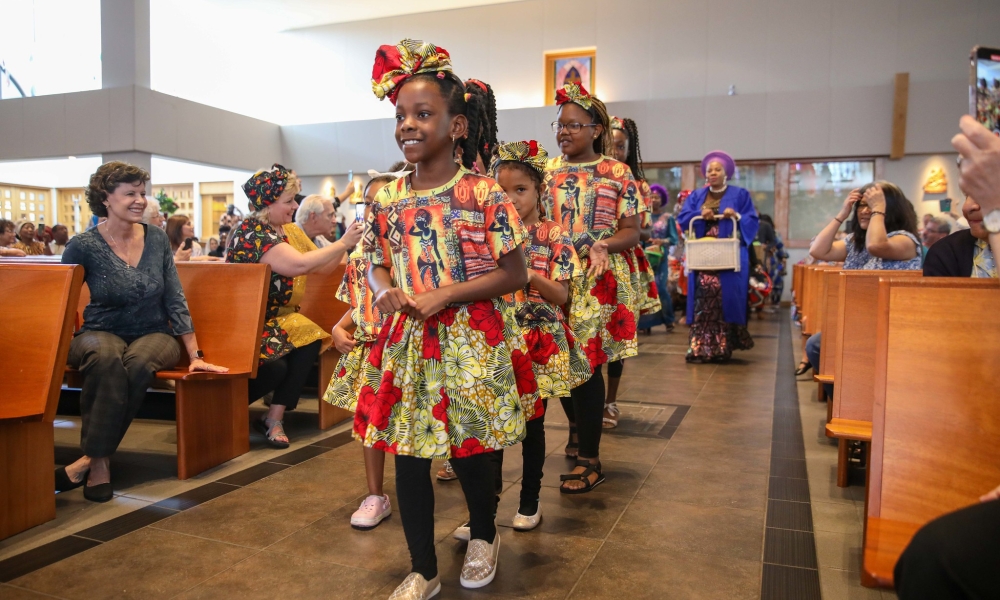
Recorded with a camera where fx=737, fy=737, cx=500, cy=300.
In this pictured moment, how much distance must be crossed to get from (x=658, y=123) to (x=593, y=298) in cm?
1074

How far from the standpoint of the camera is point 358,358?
97.8 inches

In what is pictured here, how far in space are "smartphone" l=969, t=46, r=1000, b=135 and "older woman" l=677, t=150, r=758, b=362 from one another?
15.0 ft

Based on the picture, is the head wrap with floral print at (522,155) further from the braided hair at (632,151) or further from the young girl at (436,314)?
the braided hair at (632,151)

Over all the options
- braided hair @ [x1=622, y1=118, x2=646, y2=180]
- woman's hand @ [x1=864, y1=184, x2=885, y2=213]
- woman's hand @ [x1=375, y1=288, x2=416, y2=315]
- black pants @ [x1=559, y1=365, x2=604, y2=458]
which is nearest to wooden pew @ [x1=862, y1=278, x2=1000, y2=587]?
woman's hand @ [x1=375, y1=288, x2=416, y2=315]

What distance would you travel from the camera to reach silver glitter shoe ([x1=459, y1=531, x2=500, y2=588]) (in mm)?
2088

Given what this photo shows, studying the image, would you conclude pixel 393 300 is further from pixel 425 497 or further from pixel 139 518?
pixel 139 518

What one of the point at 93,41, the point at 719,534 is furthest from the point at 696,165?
the point at 719,534

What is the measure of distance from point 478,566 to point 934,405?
1.24 meters

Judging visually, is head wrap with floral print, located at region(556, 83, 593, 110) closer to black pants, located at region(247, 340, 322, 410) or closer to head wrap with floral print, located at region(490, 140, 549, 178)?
head wrap with floral print, located at region(490, 140, 549, 178)

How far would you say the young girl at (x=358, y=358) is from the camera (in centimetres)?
241

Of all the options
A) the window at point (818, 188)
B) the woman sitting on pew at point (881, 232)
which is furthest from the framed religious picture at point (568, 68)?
the woman sitting on pew at point (881, 232)

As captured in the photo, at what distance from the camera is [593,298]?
3055mm

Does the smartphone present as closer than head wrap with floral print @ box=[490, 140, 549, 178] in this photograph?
Yes

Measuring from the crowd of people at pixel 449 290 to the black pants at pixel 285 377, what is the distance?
0.01 m
